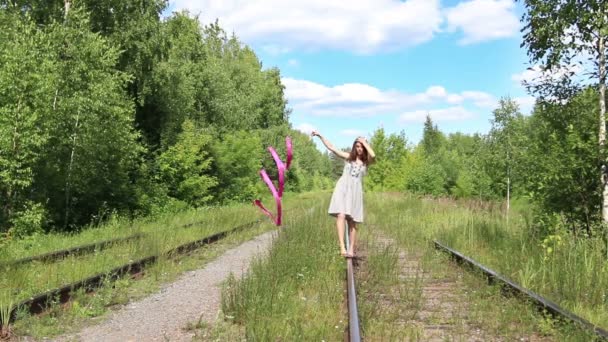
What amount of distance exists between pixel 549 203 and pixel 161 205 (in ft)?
68.0

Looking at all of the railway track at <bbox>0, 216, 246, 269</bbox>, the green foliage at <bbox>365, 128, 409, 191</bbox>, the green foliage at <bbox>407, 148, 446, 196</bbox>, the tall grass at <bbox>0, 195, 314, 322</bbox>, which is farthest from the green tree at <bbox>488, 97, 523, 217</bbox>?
the railway track at <bbox>0, 216, 246, 269</bbox>

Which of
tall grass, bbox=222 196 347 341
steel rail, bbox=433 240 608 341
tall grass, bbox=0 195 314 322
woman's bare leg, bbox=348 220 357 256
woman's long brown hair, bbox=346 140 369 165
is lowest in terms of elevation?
tall grass, bbox=0 195 314 322

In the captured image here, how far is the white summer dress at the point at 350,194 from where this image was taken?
838 centimetres

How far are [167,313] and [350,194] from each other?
134 inches

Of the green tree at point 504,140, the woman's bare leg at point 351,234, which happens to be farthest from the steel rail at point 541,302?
the green tree at point 504,140

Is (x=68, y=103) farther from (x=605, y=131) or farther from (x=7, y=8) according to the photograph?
(x=605, y=131)

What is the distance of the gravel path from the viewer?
5543mm

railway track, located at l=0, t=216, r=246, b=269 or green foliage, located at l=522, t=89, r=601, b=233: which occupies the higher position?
green foliage, located at l=522, t=89, r=601, b=233

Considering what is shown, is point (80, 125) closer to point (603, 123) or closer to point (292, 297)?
point (292, 297)

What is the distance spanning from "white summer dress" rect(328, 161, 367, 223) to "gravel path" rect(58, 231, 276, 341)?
228cm

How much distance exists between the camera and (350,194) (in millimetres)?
8398

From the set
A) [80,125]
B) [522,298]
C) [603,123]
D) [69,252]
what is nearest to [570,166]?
[603,123]

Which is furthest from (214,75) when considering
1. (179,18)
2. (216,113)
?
(179,18)

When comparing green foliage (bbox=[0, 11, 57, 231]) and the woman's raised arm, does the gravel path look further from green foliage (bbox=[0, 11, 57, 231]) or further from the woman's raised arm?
green foliage (bbox=[0, 11, 57, 231])
